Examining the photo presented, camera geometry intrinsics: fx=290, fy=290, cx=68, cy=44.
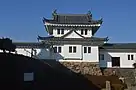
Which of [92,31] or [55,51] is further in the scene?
[92,31]

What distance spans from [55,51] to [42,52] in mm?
1966

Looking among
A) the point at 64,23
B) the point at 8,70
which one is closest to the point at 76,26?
the point at 64,23

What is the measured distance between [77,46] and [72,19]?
326 inches

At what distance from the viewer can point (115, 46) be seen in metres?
46.1

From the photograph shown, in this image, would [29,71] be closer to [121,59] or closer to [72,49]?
[72,49]

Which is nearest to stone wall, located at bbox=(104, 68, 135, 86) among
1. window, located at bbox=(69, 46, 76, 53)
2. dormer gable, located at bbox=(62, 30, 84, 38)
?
window, located at bbox=(69, 46, 76, 53)

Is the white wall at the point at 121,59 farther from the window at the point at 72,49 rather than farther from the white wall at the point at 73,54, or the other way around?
the window at the point at 72,49

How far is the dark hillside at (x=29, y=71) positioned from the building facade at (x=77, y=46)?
779 inches

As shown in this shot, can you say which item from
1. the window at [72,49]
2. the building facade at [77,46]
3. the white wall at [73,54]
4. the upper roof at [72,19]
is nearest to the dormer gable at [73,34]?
the building facade at [77,46]

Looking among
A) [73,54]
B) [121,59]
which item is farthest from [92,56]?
[121,59]

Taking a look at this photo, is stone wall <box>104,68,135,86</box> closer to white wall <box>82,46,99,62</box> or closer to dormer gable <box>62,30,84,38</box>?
white wall <box>82,46,99,62</box>

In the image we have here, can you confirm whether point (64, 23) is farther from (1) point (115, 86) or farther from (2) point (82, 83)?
(2) point (82, 83)

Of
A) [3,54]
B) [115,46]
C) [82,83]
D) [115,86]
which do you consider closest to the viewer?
[3,54]

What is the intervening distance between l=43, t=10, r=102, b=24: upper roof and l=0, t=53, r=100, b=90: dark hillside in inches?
1019
